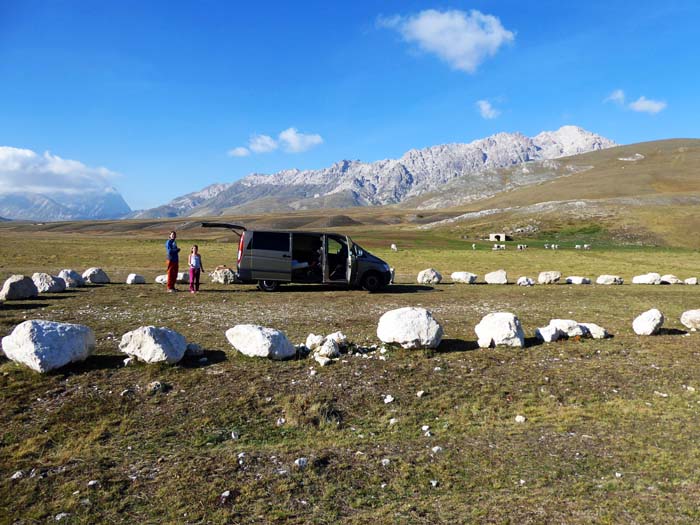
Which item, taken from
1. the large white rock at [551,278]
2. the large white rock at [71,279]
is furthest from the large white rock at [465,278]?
the large white rock at [71,279]

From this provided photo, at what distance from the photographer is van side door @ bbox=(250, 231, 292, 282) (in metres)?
19.7

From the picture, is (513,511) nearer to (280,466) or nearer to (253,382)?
(280,466)

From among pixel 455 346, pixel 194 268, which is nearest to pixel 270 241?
pixel 194 268

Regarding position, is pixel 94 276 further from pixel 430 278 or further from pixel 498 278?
pixel 498 278

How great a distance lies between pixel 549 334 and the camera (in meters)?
11.2

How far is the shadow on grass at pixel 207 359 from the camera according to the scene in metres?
9.19

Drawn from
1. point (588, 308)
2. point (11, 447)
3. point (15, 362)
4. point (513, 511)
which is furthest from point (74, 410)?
point (588, 308)

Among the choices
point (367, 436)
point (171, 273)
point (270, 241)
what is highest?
point (270, 241)

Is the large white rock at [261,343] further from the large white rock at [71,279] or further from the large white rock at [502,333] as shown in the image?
the large white rock at [71,279]

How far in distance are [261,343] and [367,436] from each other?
3.73 m

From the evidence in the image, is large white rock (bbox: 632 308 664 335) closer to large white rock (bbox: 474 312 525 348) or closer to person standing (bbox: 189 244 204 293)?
large white rock (bbox: 474 312 525 348)

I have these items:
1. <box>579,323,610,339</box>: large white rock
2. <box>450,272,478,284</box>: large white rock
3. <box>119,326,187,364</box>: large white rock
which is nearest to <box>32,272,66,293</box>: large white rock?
<box>119,326,187,364</box>: large white rock

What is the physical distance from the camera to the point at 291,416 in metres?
6.99

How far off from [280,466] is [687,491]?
4746 millimetres
